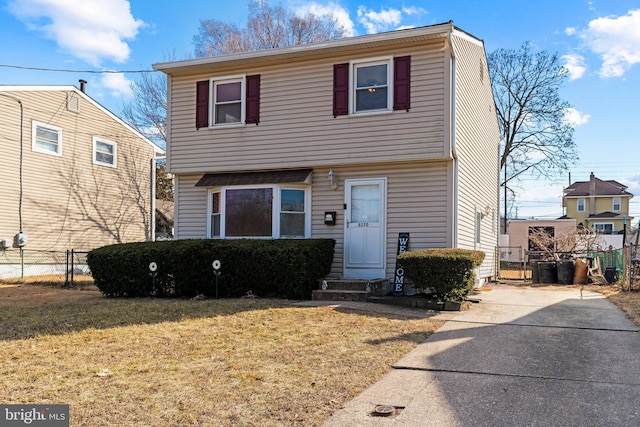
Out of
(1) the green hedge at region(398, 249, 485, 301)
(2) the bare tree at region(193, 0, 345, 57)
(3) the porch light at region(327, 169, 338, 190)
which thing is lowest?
(1) the green hedge at region(398, 249, 485, 301)

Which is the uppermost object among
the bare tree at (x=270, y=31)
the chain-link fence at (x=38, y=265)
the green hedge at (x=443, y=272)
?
the bare tree at (x=270, y=31)

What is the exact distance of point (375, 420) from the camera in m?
3.60

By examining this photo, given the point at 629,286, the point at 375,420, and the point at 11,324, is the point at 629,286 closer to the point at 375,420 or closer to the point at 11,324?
the point at 375,420

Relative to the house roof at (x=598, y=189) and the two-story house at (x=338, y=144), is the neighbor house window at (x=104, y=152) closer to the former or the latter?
the two-story house at (x=338, y=144)

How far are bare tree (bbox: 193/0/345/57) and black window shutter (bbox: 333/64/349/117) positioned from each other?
51.8 feet

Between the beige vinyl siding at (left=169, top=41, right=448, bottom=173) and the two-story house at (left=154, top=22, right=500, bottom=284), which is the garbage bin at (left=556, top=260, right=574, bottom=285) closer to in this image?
the two-story house at (left=154, top=22, right=500, bottom=284)

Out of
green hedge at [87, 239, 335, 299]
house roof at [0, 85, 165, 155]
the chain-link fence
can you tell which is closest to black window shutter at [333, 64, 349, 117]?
green hedge at [87, 239, 335, 299]

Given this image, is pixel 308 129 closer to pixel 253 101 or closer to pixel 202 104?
pixel 253 101

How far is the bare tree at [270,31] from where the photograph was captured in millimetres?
25938

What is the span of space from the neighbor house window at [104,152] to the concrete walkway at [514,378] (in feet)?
51.3

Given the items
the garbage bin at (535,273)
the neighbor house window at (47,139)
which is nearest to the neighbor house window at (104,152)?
the neighbor house window at (47,139)

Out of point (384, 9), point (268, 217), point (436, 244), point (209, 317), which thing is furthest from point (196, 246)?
point (384, 9)

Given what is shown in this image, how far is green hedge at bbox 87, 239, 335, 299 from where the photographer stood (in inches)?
380

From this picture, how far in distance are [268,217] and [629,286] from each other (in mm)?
8585
